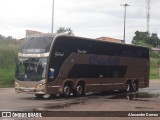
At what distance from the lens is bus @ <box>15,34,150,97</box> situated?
892 inches

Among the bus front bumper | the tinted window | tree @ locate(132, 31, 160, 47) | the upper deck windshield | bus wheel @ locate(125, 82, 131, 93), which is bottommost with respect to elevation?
bus wheel @ locate(125, 82, 131, 93)

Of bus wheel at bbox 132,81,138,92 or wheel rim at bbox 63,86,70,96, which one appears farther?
bus wheel at bbox 132,81,138,92

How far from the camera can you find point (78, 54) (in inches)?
968

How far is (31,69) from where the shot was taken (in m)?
23.0

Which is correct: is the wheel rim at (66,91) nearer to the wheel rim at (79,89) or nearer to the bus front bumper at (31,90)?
the wheel rim at (79,89)

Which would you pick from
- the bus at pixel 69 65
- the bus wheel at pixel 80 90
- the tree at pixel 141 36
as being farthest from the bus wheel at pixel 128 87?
the tree at pixel 141 36

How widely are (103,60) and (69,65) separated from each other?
372cm

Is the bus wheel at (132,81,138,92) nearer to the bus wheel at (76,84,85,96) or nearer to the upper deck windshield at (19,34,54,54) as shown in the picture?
the bus wheel at (76,84,85,96)

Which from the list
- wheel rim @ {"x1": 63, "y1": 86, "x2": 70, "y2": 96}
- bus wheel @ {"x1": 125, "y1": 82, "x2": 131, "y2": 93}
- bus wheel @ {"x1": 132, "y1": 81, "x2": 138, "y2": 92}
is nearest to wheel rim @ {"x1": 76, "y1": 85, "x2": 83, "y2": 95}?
wheel rim @ {"x1": 63, "y1": 86, "x2": 70, "y2": 96}

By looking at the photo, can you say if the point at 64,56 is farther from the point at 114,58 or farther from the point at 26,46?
the point at 114,58

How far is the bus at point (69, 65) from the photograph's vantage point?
22656 millimetres

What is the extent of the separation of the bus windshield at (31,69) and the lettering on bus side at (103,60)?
3.90 m

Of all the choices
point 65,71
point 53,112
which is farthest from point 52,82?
point 53,112

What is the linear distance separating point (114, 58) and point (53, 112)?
40.7ft
